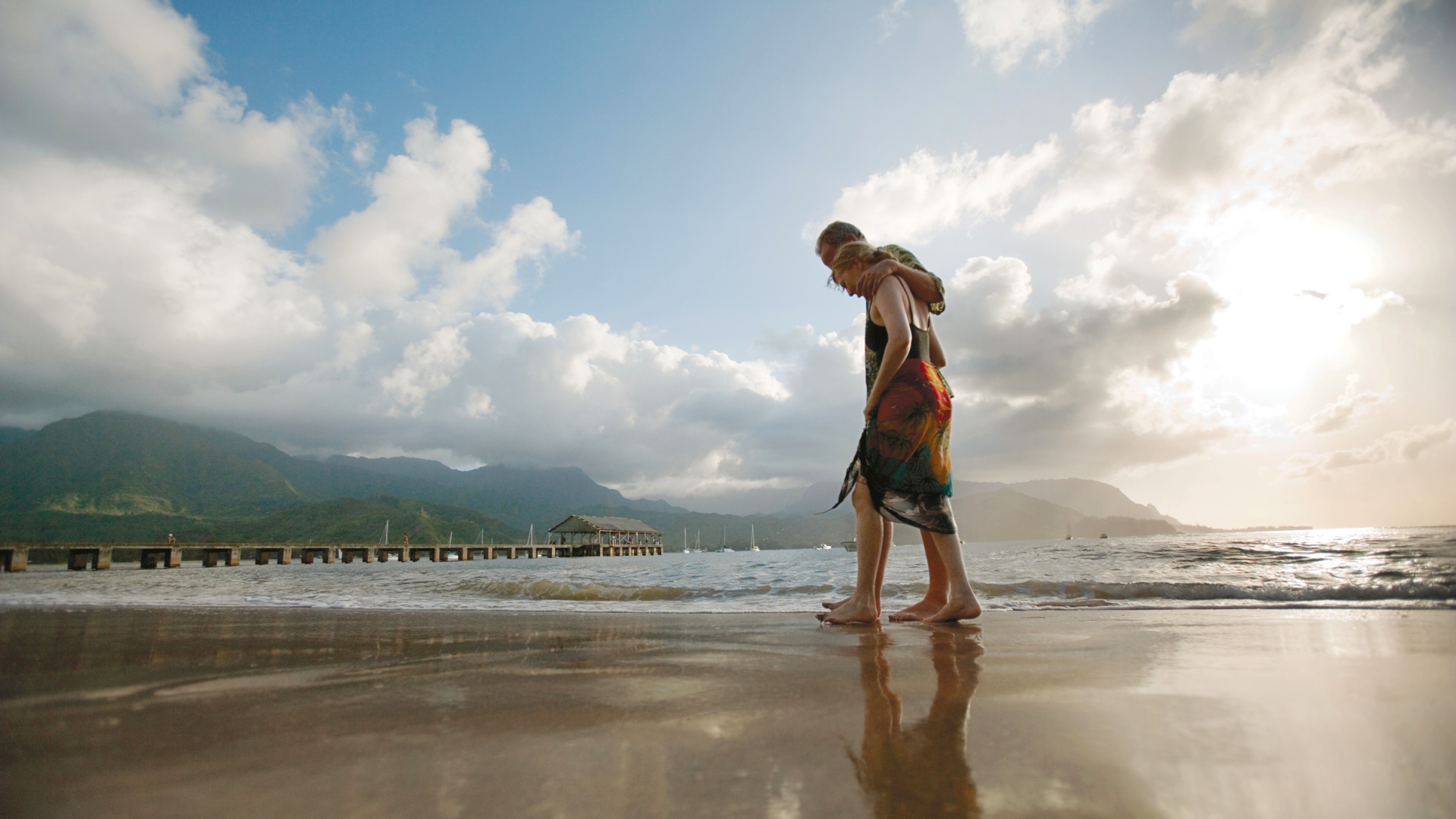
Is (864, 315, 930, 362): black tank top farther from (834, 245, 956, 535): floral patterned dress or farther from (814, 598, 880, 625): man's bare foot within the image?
(814, 598, 880, 625): man's bare foot

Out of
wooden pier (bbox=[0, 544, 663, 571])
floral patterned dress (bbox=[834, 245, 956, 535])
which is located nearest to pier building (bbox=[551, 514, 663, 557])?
wooden pier (bbox=[0, 544, 663, 571])

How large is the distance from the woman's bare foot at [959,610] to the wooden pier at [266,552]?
135 feet

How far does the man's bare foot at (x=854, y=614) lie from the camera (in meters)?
2.91

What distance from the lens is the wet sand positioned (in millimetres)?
683

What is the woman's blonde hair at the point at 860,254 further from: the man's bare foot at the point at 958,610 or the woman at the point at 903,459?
the man's bare foot at the point at 958,610

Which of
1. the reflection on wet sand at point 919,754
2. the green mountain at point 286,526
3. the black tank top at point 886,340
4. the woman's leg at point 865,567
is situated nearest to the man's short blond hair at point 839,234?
the black tank top at point 886,340

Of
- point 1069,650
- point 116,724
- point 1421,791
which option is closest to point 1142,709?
point 1421,791

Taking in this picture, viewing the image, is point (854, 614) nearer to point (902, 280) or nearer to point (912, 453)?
point (912, 453)

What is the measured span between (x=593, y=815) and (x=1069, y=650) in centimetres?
173

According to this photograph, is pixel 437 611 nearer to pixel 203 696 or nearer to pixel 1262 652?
pixel 203 696

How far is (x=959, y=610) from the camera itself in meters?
2.82

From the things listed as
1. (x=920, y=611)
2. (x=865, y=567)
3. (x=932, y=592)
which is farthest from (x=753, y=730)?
(x=932, y=592)

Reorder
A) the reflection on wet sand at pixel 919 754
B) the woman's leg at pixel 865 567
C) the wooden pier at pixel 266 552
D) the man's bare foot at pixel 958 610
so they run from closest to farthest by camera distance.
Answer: the reflection on wet sand at pixel 919 754, the man's bare foot at pixel 958 610, the woman's leg at pixel 865 567, the wooden pier at pixel 266 552

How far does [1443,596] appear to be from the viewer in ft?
11.0
